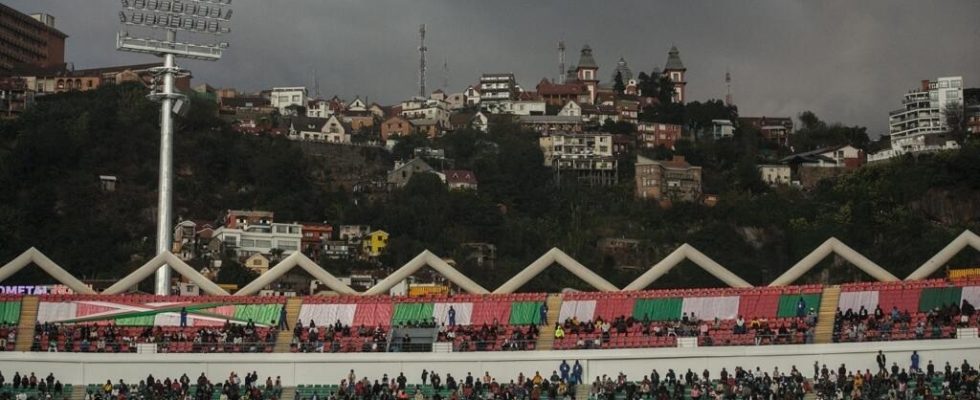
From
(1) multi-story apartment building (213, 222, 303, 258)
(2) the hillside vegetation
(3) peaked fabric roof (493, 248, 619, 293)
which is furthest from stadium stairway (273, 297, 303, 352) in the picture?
(1) multi-story apartment building (213, 222, 303, 258)

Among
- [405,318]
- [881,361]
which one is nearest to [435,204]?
[405,318]

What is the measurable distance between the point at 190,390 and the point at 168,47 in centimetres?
2114

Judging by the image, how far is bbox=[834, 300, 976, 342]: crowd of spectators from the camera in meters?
39.0

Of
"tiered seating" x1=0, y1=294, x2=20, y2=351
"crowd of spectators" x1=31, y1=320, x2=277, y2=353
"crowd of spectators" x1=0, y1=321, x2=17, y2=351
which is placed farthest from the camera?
"tiered seating" x1=0, y1=294, x2=20, y2=351

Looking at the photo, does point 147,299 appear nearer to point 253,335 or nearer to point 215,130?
point 253,335

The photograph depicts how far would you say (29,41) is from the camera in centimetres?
15162

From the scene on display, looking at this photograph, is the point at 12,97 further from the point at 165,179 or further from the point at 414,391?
the point at 414,391

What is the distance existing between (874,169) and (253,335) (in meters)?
82.4

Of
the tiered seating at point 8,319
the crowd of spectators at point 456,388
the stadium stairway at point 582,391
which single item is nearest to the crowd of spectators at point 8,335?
the tiered seating at point 8,319

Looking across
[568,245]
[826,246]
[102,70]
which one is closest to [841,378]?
[826,246]

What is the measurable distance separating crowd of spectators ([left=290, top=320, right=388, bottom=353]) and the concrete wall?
392 mm

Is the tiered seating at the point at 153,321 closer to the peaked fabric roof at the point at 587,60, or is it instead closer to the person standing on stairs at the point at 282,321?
the person standing on stairs at the point at 282,321

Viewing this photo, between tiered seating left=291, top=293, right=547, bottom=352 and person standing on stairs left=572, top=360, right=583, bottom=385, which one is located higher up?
tiered seating left=291, top=293, right=547, bottom=352

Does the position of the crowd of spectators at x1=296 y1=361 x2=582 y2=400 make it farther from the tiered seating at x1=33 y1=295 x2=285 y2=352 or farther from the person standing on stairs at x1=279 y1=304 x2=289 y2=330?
the tiered seating at x1=33 y1=295 x2=285 y2=352
